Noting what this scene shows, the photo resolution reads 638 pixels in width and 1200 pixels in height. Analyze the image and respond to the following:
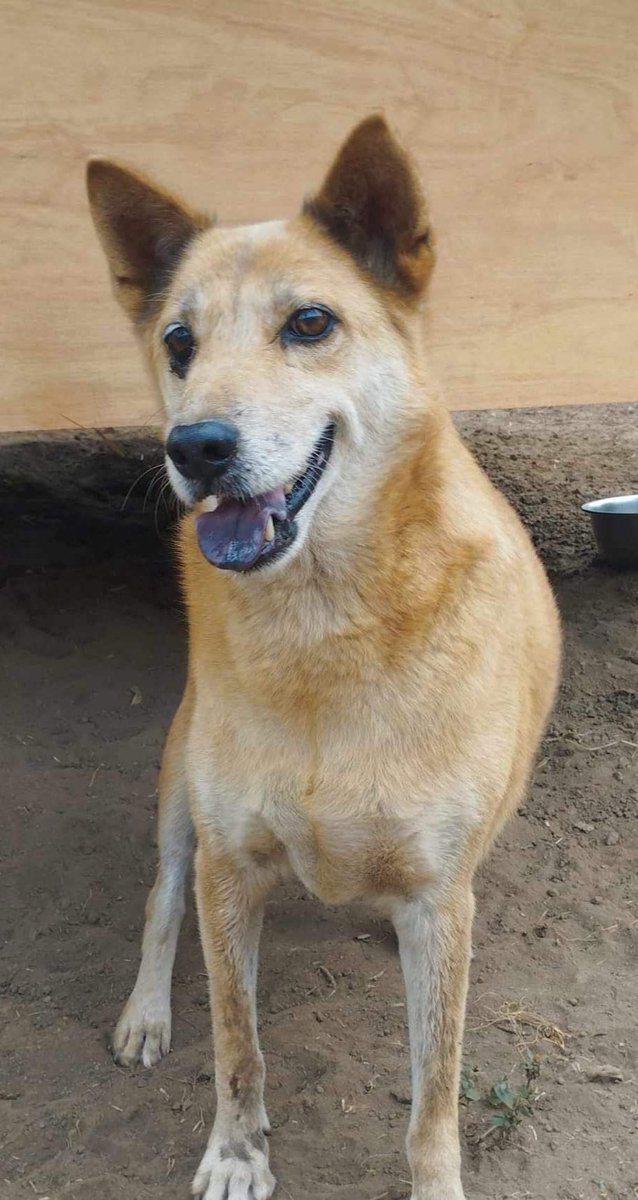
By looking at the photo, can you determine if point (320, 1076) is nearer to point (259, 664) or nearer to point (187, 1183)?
point (187, 1183)

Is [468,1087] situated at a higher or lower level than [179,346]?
lower

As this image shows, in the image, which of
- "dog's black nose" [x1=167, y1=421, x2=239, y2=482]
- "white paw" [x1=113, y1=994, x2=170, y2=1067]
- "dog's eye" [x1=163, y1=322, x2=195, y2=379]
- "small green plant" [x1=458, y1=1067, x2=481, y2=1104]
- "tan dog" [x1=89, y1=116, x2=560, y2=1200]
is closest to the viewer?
"dog's black nose" [x1=167, y1=421, x2=239, y2=482]

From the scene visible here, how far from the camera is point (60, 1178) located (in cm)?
238

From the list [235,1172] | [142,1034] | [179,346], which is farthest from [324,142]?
[235,1172]

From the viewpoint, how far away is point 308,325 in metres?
2.12

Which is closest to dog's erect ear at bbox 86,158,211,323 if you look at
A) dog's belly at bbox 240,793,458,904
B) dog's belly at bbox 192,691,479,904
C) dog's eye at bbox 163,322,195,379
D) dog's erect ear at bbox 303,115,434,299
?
dog's eye at bbox 163,322,195,379

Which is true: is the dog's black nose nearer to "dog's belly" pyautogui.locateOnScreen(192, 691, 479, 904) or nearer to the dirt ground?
"dog's belly" pyautogui.locateOnScreen(192, 691, 479, 904)

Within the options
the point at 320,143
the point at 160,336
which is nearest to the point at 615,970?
the point at 160,336

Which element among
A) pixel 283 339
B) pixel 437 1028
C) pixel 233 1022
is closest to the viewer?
pixel 283 339

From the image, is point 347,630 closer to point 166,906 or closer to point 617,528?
point 166,906

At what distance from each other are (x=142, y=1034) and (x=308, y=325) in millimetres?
1874

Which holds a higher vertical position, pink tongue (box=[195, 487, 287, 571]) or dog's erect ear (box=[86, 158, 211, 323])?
dog's erect ear (box=[86, 158, 211, 323])

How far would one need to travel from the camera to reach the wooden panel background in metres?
2.92

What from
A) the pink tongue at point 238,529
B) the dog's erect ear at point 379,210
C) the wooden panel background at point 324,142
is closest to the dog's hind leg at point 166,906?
the pink tongue at point 238,529
